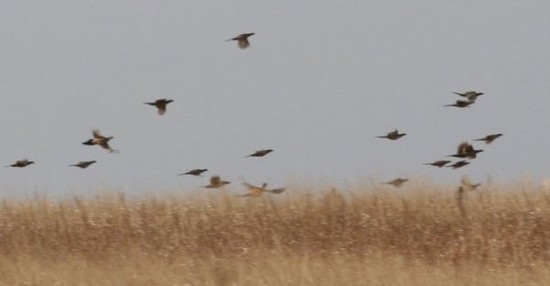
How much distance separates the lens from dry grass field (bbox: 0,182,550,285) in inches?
407

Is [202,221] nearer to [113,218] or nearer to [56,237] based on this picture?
[113,218]

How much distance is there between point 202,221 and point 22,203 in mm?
2510

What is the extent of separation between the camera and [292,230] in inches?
440

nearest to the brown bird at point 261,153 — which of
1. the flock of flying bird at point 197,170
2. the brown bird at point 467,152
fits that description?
the flock of flying bird at point 197,170

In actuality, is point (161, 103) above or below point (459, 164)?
Result: above

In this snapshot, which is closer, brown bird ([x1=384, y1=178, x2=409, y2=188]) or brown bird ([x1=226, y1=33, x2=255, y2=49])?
brown bird ([x1=226, y1=33, x2=255, y2=49])

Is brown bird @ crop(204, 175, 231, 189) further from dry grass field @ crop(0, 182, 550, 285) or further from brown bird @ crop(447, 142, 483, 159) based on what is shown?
brown bird @ crop(447, 142, 483, 159)

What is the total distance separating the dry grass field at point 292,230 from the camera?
33.9 ft

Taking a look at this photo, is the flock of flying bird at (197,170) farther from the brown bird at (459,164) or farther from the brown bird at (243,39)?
the brown bird at (459,164)

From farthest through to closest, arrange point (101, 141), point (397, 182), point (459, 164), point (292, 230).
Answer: point (397, 182) < point (292, 230) < point (459, 164) < point (101, 141)

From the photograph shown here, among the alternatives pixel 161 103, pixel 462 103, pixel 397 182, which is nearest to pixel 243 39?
pixel 161 103

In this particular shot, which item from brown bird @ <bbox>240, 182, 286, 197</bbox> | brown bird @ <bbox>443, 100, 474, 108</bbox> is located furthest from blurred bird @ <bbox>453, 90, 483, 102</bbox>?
brown bird @ <bbox>240, 182, 286, 197</bbox>

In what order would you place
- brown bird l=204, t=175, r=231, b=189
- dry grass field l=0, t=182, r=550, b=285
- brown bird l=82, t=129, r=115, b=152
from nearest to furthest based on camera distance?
brown bird l=82, t=129, r=115, b=152 < dry grass field l=0, t=182, r=550, b=285 < brown bird l=204, t=175, r=231, b=189

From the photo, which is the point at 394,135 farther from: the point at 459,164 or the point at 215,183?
the point at 215,183
